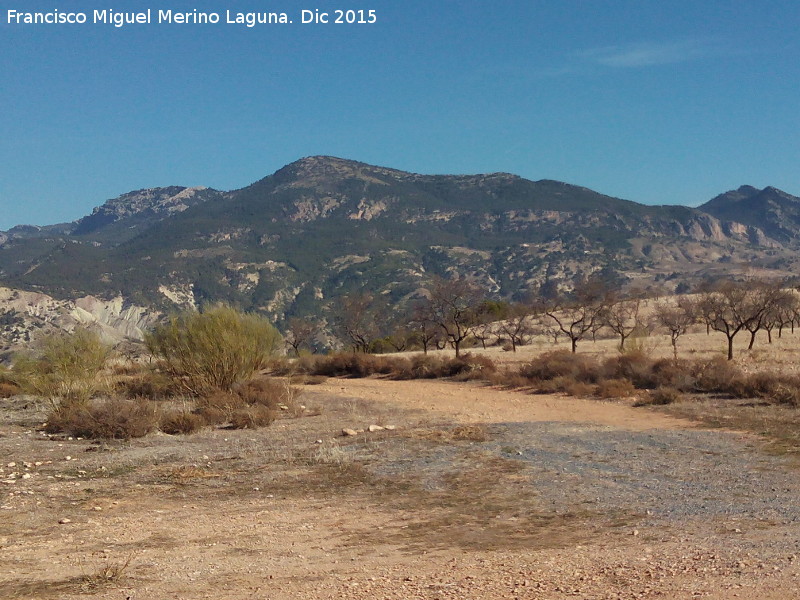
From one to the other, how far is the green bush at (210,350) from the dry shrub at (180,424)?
541 centimetres

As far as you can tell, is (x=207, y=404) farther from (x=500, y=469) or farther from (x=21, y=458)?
(x=500, y=469)

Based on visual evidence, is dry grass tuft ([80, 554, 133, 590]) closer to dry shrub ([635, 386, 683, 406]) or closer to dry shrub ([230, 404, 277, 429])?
dry shrub ([230, 404, 277, 429])

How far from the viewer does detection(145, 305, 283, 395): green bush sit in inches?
992

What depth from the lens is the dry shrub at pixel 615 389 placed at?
2500 centimetres

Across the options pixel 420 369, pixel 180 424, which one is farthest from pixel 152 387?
pixel 420 369

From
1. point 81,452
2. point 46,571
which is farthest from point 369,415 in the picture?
point 46,571

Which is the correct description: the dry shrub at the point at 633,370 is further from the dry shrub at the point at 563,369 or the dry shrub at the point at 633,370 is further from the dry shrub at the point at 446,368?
the dry shrub at the point at 446,368

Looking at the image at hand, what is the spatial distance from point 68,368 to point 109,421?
23.5 ft

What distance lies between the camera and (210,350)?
2506cm

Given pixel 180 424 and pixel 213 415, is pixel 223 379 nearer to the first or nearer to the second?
pixel 213 415

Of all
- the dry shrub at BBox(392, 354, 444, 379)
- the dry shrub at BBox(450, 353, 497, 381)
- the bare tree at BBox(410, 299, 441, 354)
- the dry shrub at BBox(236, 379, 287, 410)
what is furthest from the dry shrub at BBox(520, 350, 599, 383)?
the bare tree at BBox(410, 299, 441, 354)

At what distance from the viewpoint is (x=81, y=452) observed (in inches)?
645

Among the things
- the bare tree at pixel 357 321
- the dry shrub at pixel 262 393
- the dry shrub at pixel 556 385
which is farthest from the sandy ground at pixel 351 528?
the bare tree at pixel 357 321

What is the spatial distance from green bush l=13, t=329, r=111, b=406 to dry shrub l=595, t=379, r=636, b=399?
15.7 meters
